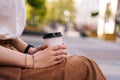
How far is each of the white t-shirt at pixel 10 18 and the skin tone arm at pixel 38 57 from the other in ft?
0.41

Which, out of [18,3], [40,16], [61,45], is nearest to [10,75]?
[61,45]

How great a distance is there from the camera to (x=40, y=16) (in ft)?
73.8

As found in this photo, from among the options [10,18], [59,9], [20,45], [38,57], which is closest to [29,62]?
[38,57]

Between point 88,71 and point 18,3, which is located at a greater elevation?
point 18,3

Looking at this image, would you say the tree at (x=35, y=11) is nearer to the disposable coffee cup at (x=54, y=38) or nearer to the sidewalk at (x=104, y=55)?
the sidewalk at (x=104, y=55)

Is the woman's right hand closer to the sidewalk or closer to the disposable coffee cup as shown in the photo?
the disposable coffee cup

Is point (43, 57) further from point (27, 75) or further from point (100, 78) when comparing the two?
point (100, 78)

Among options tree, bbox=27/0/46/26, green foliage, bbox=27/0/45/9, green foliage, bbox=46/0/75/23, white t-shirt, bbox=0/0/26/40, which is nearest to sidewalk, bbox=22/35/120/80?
white t-shirt, bbox=0/0/26/40

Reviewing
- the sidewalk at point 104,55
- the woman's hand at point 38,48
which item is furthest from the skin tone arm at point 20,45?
the sidewalk at point 104,55

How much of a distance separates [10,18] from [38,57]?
188 millimetres

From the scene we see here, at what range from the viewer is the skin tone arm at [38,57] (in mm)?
1215

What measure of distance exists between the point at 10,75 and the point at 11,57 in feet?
0.21

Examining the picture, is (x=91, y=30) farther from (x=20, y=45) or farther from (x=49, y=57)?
(x=49, y=57)

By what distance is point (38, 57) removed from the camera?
1266 millimetres
